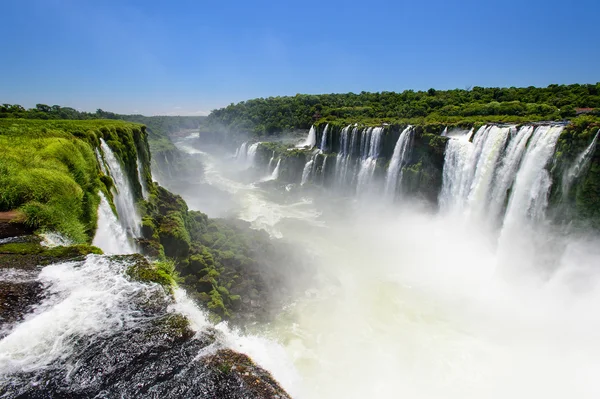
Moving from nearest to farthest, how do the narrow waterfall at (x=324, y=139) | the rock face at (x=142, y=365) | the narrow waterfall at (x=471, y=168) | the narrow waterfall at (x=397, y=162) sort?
the rock face at (x=142, y=365), the narrow waterfall at (x=471, y=168), the narrow waterfall at (x=397, y=162), the narrow waterfall at (x=324, y=139)

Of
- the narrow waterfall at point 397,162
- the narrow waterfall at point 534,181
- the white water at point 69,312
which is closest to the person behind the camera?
the white water at point 69,312

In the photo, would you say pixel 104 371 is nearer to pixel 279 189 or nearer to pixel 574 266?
pixel 574 266

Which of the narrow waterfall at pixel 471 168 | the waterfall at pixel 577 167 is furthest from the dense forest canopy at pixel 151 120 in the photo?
the waterfall at pixel 577 167

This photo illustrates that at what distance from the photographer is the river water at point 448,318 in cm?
1104

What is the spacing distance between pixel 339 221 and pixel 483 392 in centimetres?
1834

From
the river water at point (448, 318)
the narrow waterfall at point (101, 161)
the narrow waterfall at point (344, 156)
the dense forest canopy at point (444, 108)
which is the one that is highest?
the dense forest canopy at point (444, 108)

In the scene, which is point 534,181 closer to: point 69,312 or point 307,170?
point 69,312

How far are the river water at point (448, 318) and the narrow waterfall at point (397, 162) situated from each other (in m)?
6.79

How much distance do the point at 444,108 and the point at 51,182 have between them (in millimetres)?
44547

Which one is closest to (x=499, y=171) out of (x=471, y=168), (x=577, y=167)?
(x=471, y=168)

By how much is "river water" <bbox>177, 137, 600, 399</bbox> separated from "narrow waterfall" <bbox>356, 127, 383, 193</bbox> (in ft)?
33.9

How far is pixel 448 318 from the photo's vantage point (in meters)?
14.6

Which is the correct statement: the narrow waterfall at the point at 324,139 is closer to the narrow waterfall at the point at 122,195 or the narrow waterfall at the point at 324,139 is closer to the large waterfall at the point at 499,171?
the large waterfall at the point at 499,171

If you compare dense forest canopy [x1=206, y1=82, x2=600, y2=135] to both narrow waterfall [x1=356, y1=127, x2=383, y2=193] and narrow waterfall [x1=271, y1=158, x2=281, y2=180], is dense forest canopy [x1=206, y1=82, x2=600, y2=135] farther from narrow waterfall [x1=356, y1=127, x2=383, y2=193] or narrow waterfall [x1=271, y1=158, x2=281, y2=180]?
narrow waterfall [x1=271, y1=158, x2=281, y2=180]
